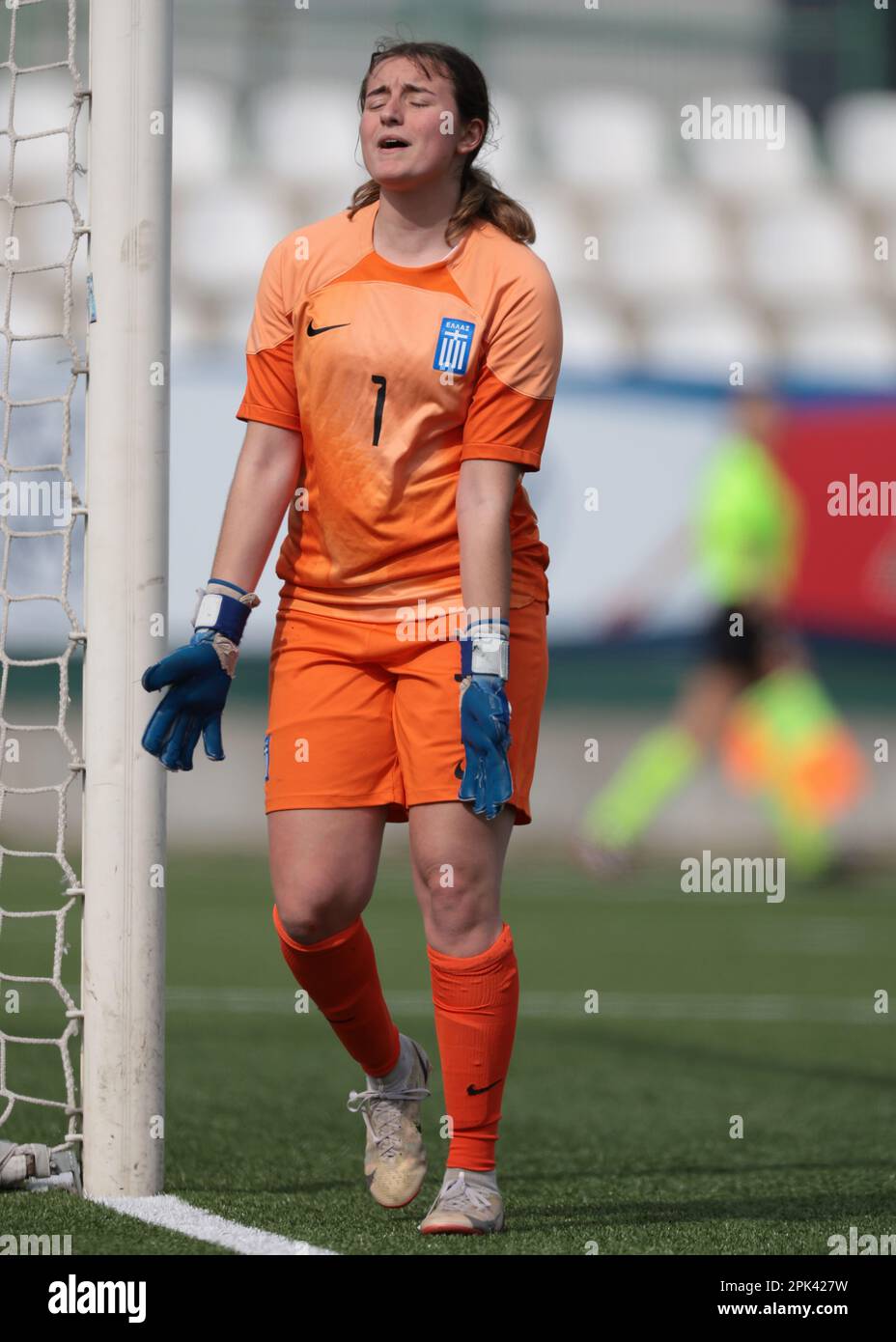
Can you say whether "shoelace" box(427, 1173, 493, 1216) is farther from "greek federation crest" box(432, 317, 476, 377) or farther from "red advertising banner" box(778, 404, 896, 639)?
"red advertising banner" box(778, 404, 896, 639)

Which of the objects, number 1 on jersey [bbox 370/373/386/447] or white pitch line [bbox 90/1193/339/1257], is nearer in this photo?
white pitch line [bbox 90/1193/339/1257]

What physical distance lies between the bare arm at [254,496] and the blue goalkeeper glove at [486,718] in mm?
451

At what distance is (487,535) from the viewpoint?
11.0 feet

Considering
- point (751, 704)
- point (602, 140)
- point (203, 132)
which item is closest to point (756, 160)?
point (602, 140)

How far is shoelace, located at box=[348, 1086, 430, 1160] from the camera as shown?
369 cm

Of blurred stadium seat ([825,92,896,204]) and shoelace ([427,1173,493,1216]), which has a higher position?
blurred stadium seat ([825,92,896,204])

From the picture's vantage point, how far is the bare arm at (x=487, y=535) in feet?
11.0

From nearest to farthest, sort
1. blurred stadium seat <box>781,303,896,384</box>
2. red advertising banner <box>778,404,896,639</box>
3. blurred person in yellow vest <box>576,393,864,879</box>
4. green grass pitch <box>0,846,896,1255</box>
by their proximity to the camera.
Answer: green grass pitch <box>0,846,896,1255</box>, blurred person in yellow vest <box>576,393,864,879</box>, red advertising banner <box>778,404,896,639</box>, blurred stadium seat <box>781,303,896,384</box>

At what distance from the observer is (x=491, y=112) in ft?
11.8

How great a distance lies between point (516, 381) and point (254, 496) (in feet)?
1.60

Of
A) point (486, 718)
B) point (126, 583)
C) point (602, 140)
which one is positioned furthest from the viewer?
point (602, 140)

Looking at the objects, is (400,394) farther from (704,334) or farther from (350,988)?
(704,334)

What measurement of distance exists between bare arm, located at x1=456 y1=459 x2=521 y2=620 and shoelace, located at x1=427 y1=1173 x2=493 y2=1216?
90cm

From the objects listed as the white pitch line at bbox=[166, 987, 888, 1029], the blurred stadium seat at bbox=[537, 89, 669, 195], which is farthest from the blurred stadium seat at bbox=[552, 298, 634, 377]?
the white pitch line at bbox=[166, 987, 888, 1029]
